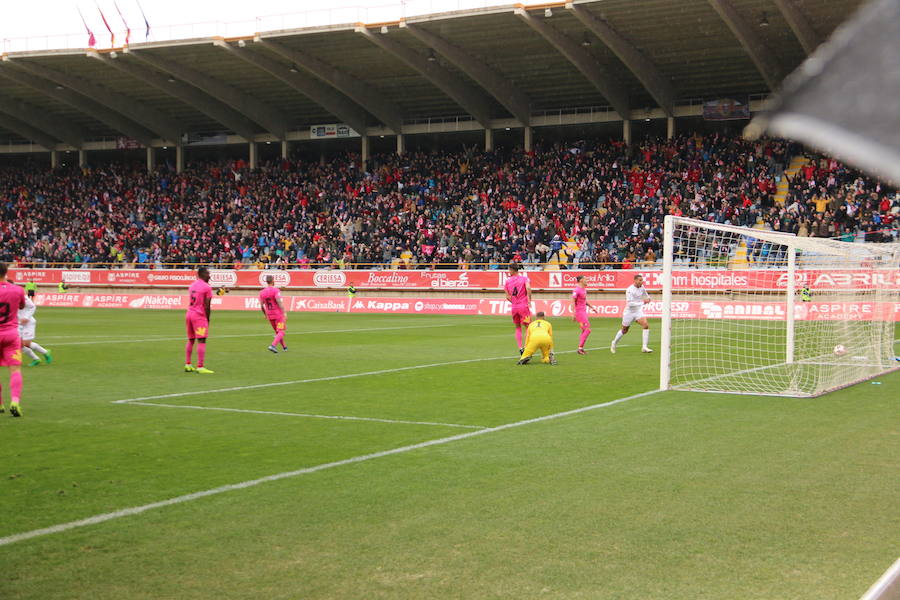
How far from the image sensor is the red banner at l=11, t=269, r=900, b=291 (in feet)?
100

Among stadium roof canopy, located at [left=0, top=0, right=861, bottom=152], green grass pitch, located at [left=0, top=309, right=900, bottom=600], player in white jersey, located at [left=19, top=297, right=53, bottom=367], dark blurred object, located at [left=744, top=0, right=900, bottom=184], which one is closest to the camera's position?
dark blurred object, located at [left=744, top=0, right=900, bottom=184]

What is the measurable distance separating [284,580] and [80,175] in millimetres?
59933

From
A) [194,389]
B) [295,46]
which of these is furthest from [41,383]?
[295,46]

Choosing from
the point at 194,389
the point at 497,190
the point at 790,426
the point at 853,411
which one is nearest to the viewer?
the point at 790,426

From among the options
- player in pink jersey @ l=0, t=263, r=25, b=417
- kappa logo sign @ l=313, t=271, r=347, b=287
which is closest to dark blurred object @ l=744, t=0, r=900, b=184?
player in pink jersey @ l=0, t=263, r=25, b=417

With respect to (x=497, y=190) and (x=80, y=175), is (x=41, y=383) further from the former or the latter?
(x=80, y=175)

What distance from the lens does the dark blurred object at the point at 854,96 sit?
1.15 m

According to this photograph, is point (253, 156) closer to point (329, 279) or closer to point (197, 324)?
point (329, 279)

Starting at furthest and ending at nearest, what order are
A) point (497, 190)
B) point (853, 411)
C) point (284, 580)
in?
point (497, 190)
point (853, 411)
point (284, 580)

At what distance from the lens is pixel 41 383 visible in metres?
13.7

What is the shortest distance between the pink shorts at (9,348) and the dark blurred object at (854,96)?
10.3 m

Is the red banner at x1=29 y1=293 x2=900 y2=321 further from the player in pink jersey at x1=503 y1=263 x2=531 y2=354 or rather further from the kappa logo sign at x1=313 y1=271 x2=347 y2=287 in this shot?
the player in pink jersey at x1=503 y1=263 x2=531 y2=354

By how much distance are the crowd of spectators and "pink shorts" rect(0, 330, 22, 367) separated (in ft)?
86.6

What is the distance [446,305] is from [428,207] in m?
11.2
